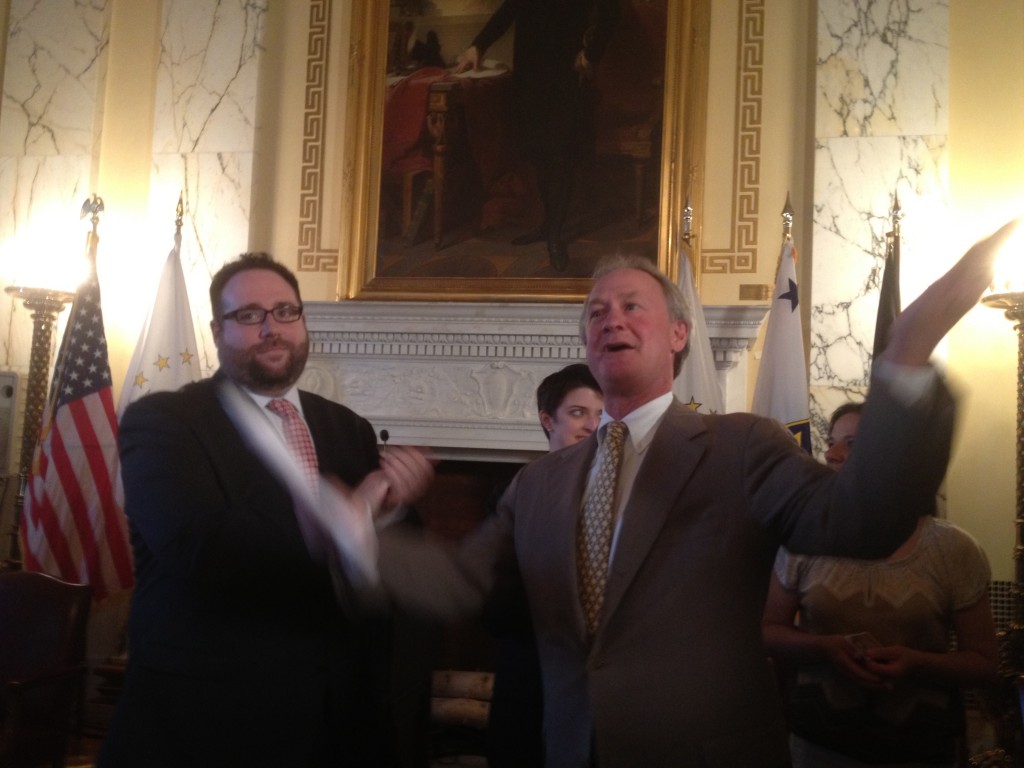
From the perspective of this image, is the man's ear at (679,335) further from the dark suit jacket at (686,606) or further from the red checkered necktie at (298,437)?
the red checkered necktie at (298,437)

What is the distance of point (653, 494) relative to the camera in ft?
5.11

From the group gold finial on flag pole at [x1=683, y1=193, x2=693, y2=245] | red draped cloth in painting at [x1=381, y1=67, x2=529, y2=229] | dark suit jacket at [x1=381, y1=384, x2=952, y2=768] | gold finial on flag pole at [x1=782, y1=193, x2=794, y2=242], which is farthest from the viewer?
red draped cloth in painting at [x1=381, y1=67, x2=529, y2=229]

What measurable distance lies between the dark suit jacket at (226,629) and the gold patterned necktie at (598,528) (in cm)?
48

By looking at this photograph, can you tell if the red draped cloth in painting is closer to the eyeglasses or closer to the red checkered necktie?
the eyeglasses

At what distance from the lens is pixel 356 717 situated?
72.4 inches

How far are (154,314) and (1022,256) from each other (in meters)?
4.11

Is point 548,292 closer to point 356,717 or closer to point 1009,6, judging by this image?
point 1009,6

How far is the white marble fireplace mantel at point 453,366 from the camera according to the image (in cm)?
482

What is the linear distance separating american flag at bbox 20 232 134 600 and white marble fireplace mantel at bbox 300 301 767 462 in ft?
3.50

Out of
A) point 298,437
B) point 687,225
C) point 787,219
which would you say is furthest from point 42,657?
point 787,219

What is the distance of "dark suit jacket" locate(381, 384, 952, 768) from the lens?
145cm

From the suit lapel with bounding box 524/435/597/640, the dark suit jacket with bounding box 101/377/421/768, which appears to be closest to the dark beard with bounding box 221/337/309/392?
the dark suit jacket with bounding box 101/377/421/768

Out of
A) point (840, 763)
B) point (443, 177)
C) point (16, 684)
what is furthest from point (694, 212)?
point (16, 684)

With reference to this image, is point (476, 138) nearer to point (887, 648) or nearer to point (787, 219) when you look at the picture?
point (787, 219)
